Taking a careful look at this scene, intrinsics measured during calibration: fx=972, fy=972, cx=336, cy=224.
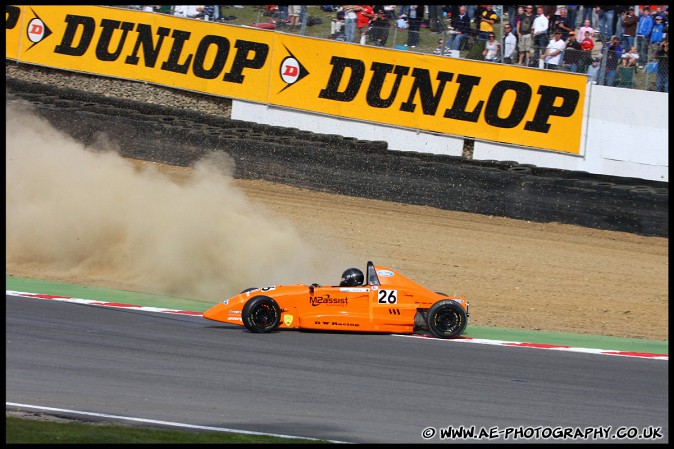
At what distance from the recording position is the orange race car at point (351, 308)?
37.5 feet

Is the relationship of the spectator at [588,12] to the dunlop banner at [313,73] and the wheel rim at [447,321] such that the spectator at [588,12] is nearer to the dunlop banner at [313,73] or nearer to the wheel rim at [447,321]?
the dunlop banner at [313,73]

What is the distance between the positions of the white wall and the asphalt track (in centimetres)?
820

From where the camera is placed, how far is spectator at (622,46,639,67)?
18.9 meters

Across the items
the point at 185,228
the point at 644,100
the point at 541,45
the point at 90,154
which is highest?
the point at 541,45

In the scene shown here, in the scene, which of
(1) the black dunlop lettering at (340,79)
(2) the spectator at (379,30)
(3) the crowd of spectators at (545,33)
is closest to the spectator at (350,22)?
(3) the crowd of spectators at (545,33)

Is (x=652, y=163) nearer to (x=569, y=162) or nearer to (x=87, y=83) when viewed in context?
(x=569, y=162)

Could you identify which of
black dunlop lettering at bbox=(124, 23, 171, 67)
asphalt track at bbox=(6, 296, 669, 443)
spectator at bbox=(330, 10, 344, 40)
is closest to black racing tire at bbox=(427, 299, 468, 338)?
asphalt track at bbox=(6, 296, 669, 443)

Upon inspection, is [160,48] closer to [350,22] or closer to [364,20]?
[350,22]

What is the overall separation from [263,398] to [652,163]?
11840 millimetres

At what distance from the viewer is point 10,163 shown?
16953 millimetres

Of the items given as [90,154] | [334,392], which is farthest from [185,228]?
[334,392]

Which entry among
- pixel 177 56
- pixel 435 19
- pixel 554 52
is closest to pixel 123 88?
pixel 177 56

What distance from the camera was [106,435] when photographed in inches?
271

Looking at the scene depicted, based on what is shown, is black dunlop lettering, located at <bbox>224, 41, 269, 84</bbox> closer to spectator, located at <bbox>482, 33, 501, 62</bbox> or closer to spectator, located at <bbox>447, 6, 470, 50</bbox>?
spectator, located at <bbox>447, 6, 470, 50</bbox>
